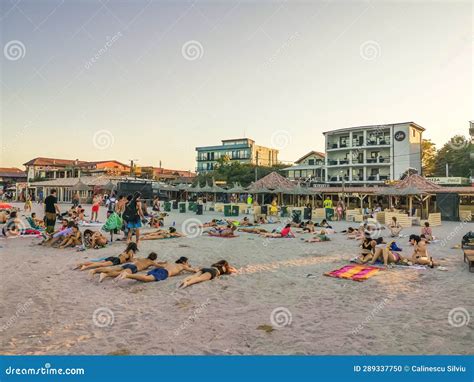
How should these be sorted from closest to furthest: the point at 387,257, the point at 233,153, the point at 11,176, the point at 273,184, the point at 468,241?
the point at 387,257 → the point at 468,241 → the point at 273,184 → the point at 233,153 → the point at 11,176

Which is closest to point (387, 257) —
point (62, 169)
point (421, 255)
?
point (421, 255)

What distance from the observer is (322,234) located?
1288cm

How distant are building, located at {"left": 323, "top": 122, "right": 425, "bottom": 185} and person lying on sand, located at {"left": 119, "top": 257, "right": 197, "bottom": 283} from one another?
36.4m

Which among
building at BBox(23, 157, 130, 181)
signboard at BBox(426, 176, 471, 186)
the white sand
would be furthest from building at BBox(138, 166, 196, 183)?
the white sand

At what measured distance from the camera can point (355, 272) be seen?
7.47 m

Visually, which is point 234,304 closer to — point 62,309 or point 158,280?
point 158,280

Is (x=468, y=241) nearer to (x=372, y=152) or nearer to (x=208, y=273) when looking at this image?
(x=208, y=273)

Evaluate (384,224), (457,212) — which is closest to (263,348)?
(384,224)

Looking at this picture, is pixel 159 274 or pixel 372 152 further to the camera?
pixel 372 152

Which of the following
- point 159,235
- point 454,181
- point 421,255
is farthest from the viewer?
point 454,181

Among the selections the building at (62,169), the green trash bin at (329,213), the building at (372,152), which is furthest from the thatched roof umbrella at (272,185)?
the building at (62,169)

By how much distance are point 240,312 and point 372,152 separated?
4345 centimetres

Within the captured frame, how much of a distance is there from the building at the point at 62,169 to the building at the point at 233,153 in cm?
1659

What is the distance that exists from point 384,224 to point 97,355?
60.8ft
